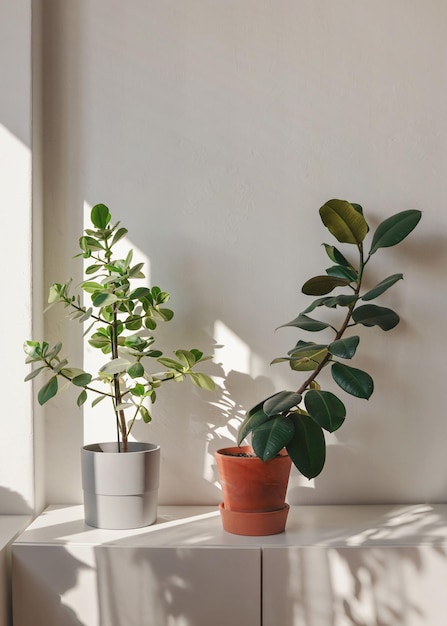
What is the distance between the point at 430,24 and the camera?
2.48m

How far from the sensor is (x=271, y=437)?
200 cm

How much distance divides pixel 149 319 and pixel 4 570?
2.73 ft

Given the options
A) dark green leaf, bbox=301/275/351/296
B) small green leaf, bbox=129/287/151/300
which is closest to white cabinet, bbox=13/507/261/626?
small green leaf, bbox=129/287/151/300

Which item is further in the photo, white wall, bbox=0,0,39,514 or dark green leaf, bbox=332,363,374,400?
white wall, bbox=0,0,39,514

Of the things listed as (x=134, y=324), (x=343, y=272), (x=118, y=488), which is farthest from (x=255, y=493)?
(x=343, y=272)

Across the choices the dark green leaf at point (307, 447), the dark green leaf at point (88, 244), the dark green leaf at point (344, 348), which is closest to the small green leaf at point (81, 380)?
the dark green leaf at point (88, 244)

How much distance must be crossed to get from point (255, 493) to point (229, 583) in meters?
0.26

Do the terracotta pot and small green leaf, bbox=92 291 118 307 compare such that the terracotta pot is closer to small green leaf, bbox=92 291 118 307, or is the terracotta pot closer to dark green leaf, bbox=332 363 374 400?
dark green leaf, bbox=332 363 374 400

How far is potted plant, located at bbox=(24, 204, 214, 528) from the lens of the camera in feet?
7.12

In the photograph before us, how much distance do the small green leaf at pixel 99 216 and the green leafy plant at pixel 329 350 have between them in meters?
0.64

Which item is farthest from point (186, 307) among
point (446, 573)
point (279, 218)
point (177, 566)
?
point (446, 573)

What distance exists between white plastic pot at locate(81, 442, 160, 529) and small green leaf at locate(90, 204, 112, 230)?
2.25ft

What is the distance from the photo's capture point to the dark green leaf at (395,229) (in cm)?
229

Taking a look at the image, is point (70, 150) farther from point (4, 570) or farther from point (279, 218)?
point (4, 570)
